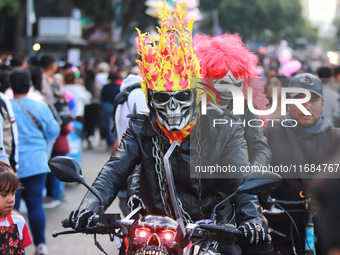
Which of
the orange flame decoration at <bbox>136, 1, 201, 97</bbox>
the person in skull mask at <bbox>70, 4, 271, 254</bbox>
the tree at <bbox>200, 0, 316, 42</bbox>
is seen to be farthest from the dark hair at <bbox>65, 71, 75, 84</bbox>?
the tree at <bbox>200, 0, 316, 42</bbox>

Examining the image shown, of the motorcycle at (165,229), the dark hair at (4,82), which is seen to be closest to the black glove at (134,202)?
the motorcycle at (165,229)

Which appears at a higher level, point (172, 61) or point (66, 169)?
point (172, 61)

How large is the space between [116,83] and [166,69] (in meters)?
8.42

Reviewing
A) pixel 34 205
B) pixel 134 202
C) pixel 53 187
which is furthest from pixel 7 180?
pixel 53 187

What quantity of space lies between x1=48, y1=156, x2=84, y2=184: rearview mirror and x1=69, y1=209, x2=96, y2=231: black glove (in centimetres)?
15

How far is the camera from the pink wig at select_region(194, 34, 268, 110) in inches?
152

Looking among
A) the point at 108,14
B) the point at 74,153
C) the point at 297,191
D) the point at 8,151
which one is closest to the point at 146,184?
the point at 297,191

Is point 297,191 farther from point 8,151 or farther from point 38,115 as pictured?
point 38,115

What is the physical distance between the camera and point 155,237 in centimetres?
196

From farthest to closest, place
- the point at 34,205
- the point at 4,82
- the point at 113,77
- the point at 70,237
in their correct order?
the point at 113,77, the point at 70,237, the point at 4,82, the point at 34,205

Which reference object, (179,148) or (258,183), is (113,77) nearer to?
(179,148)

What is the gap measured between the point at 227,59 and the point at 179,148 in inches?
56.0

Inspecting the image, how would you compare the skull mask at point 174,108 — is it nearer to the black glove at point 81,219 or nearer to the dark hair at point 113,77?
the black glove at point 81,219

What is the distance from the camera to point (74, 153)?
26.7 ft
